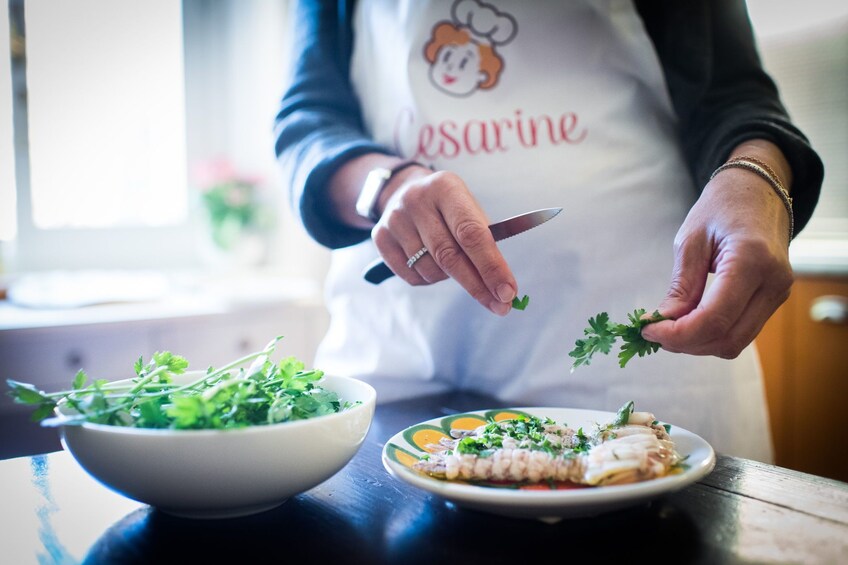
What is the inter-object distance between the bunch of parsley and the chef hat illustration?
695 mm

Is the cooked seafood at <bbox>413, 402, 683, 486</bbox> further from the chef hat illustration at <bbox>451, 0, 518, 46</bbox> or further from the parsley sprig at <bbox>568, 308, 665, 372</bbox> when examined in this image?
the chef hat illustration at <bbox>451, 0, 518, 46</bbox>

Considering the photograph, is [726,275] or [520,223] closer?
[726,275]

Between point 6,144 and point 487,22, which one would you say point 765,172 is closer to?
point 487,22

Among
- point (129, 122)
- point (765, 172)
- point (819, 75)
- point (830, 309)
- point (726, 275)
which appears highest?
point (819, 75)

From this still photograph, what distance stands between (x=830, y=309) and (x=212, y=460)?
5.90ft

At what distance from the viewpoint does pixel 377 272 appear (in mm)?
943

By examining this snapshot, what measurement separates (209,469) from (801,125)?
219 centimetres

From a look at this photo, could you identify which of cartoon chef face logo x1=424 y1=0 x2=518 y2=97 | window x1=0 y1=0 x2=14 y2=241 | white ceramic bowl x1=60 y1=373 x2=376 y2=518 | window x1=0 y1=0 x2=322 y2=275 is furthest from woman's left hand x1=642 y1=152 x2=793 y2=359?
window x1=0 y1=0 x2=14 y2=241

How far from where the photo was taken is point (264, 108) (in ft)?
8.78

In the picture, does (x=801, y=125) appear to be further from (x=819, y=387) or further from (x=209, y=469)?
(x=209, y=469)

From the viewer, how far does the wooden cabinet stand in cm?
184

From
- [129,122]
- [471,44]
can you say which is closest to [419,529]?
[471,44]

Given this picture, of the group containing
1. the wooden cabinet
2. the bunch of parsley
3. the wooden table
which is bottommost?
the wooden cabinet

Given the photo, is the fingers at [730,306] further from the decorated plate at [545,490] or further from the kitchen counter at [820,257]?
the kitchen counter at [820,257]
